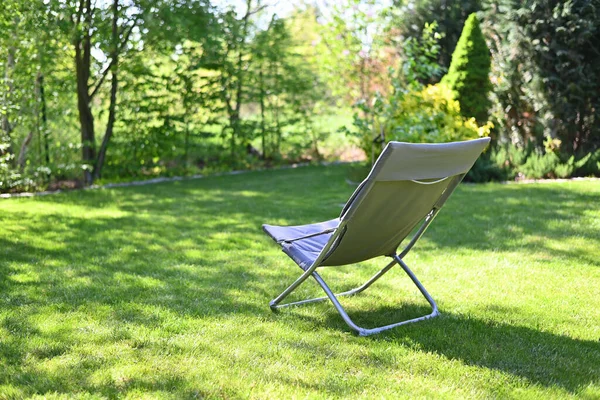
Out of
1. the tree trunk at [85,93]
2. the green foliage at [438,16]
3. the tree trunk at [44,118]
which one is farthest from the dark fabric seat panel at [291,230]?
the green foliage at [438,16]

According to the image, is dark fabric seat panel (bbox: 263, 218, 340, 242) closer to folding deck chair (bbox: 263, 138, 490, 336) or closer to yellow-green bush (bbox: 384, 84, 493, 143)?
folding deck chair (bbox: 263, 138, 490, 336)

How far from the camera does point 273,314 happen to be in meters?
3.65

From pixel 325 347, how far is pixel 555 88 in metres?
7.56

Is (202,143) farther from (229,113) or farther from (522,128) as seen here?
(522,128)

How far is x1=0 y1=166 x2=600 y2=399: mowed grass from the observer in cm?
270

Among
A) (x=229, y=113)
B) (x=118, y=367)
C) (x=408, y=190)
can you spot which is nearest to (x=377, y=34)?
(x=229, y=113)

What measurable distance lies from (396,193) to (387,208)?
106 millimetres

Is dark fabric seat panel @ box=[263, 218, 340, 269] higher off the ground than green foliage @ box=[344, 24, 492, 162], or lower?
lower

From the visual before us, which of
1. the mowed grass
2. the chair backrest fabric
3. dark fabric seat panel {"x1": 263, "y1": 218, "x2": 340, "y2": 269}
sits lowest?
the mowed grass

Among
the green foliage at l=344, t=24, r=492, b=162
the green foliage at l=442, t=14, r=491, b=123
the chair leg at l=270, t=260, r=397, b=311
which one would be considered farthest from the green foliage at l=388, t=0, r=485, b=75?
the chair leg at l=270, t=260, r=397, b=311

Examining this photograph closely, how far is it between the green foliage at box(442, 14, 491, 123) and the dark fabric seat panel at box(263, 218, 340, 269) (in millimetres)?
6785

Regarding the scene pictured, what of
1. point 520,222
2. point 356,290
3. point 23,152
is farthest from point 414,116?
point 23,152

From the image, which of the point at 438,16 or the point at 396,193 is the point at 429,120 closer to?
the point at 438,16

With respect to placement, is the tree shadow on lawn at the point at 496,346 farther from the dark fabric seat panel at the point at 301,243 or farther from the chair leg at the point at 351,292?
the dark fabric seat panel at the point at 301,243
